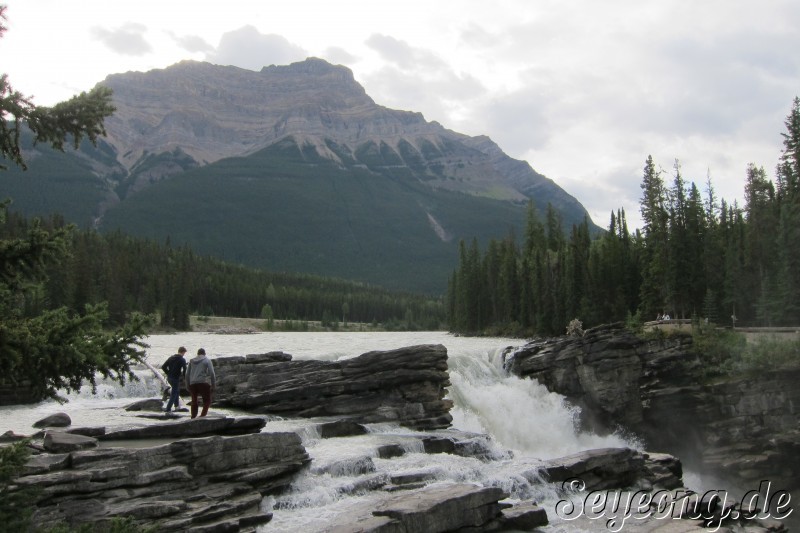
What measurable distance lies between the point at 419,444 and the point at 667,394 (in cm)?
2717

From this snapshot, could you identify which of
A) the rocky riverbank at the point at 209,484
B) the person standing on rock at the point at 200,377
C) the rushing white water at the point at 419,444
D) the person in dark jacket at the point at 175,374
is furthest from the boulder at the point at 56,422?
the person in dark jacket at the point at 175,374

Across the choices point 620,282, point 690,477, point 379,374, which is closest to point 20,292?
point 379,374

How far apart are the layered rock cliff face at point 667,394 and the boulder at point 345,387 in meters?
14.3

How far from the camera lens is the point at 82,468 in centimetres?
1638

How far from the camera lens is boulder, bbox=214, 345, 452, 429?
31.5 m

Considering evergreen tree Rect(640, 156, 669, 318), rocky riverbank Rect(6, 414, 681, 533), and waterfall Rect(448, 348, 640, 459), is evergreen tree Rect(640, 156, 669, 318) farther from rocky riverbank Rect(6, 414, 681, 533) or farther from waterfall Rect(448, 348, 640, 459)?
rocky riverbank Rect(6, 414, 681, 533)

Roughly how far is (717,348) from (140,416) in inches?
1603

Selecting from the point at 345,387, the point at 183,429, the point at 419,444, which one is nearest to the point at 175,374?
the point at 183,429

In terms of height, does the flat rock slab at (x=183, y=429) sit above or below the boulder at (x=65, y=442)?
below

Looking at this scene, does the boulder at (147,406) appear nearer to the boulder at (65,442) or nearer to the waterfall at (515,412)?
the boulder at (65,442)

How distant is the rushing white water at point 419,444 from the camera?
19.8 metres

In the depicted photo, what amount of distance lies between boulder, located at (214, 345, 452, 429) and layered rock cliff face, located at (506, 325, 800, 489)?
14.3 m

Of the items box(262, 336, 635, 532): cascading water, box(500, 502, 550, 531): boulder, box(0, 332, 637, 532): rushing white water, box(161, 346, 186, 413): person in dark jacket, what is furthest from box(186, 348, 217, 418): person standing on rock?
box(500, 502, 550, 531): boulder

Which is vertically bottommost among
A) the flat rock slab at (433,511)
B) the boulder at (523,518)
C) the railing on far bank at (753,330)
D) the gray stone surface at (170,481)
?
the boulder at (523,518)
